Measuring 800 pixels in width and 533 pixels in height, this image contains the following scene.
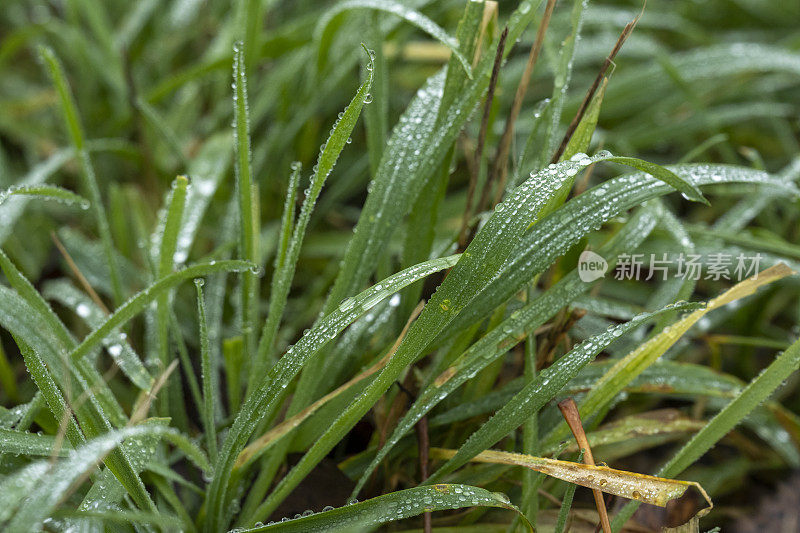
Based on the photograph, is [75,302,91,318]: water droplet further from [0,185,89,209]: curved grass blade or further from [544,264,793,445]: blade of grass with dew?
[544,264,793,445]: blade of grass with dew

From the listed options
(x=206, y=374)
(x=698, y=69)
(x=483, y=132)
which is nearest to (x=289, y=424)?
(x=206, y=374)

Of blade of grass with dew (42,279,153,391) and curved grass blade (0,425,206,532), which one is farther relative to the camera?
blade of grass with dew (42,279,153,391)

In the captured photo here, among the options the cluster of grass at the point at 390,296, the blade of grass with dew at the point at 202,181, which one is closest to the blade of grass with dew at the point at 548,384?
the cluster of grass at the point at 390,296

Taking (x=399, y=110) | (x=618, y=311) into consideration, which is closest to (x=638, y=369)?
(x=618, y=311)

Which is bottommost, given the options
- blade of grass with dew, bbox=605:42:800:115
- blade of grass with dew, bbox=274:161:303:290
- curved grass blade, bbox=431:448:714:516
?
curved grass blade, bbox=431:448:714:516

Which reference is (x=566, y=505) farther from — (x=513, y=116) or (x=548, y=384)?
(x=513, y=116)

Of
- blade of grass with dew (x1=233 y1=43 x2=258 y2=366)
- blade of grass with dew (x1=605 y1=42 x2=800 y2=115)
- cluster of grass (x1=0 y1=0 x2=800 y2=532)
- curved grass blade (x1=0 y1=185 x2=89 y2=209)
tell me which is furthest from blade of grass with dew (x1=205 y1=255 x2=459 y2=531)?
blade of grass with dew (x1=605 y1=42 x2=800 y2=115)

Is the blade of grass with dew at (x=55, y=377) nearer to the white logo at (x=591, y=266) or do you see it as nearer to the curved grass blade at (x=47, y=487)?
the curved grass blade at (x=47, y=487)
